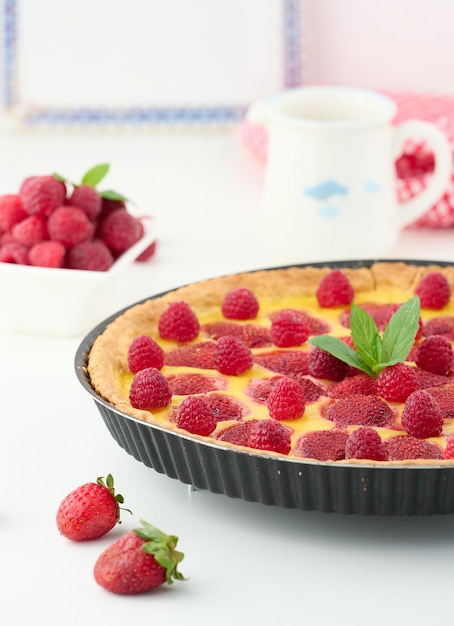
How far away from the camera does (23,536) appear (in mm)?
1550

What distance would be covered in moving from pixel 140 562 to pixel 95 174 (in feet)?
3.70

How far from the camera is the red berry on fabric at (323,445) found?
156cm

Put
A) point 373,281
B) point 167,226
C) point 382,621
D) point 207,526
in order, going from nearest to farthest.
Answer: point 382,621
point 207,526
point 373,281
point 167,226

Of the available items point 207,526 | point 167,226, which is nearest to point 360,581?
point 207,526

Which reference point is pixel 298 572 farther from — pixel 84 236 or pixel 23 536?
pixel 84 236

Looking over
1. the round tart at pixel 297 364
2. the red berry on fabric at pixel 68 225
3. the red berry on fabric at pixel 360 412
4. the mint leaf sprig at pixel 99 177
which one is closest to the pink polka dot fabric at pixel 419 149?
the round tart at pixel 297 364

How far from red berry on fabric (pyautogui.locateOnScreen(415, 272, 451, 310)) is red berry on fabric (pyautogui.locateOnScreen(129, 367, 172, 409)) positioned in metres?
0.60

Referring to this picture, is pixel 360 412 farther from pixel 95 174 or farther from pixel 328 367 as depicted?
pixel 95 174

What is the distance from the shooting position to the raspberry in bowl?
216 centimetres

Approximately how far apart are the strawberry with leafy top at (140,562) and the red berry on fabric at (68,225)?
0.90 metres

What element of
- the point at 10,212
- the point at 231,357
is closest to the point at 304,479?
the point at 231,357

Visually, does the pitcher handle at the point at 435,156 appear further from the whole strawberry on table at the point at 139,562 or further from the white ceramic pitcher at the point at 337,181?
the whole strawberry on table at the point at 139,562

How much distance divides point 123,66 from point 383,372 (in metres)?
1.89

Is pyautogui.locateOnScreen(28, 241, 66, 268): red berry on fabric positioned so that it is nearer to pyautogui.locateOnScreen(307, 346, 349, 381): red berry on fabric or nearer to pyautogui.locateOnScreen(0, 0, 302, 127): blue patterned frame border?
pyautogui.locateOnScreen(307, 346, 349, 381): red berry on fabric
